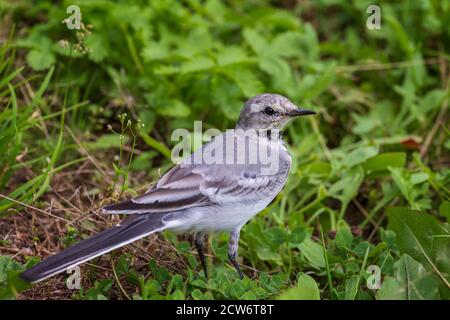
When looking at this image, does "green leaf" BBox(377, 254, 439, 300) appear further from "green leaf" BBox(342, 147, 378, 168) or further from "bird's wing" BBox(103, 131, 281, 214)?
"green leaf" BBox(342, 147, 378, 168)

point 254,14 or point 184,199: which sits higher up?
point 254,14

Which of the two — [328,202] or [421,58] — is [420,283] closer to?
[328,202]

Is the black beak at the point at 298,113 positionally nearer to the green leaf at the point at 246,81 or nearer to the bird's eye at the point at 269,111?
the bird's eye at the point at 269,111

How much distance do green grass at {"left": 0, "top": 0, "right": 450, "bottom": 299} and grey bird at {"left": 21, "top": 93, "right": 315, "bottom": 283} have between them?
12.7 inches

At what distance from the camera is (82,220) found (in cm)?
502

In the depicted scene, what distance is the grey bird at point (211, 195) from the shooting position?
4.41 m

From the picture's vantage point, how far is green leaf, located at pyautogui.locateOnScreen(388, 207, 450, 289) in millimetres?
4715

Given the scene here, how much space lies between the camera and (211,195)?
15.9 feet

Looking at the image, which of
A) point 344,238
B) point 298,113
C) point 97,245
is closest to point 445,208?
point 344,238

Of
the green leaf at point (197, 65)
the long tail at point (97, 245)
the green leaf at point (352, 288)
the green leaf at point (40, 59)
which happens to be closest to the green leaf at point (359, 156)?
the green leaf at point (197, 65)

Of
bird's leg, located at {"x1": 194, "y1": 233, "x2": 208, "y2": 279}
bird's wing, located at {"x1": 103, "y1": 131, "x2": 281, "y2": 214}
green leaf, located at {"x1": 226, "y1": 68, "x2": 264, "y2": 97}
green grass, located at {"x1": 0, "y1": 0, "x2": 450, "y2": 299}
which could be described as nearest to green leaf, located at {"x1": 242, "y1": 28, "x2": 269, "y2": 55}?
green grass, located at {"x1": 0, "y1": 0, "x2": 450, "y2": 299}

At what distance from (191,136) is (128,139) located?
80 centimetres

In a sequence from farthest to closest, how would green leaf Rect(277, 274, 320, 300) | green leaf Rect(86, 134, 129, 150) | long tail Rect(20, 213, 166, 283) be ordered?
1. green leaf Rect(86, 134, 129, 150)
2. green leaf Rect(277, 274, 320, 300)
3. long tail Rect(20, 213, 166, 283)
